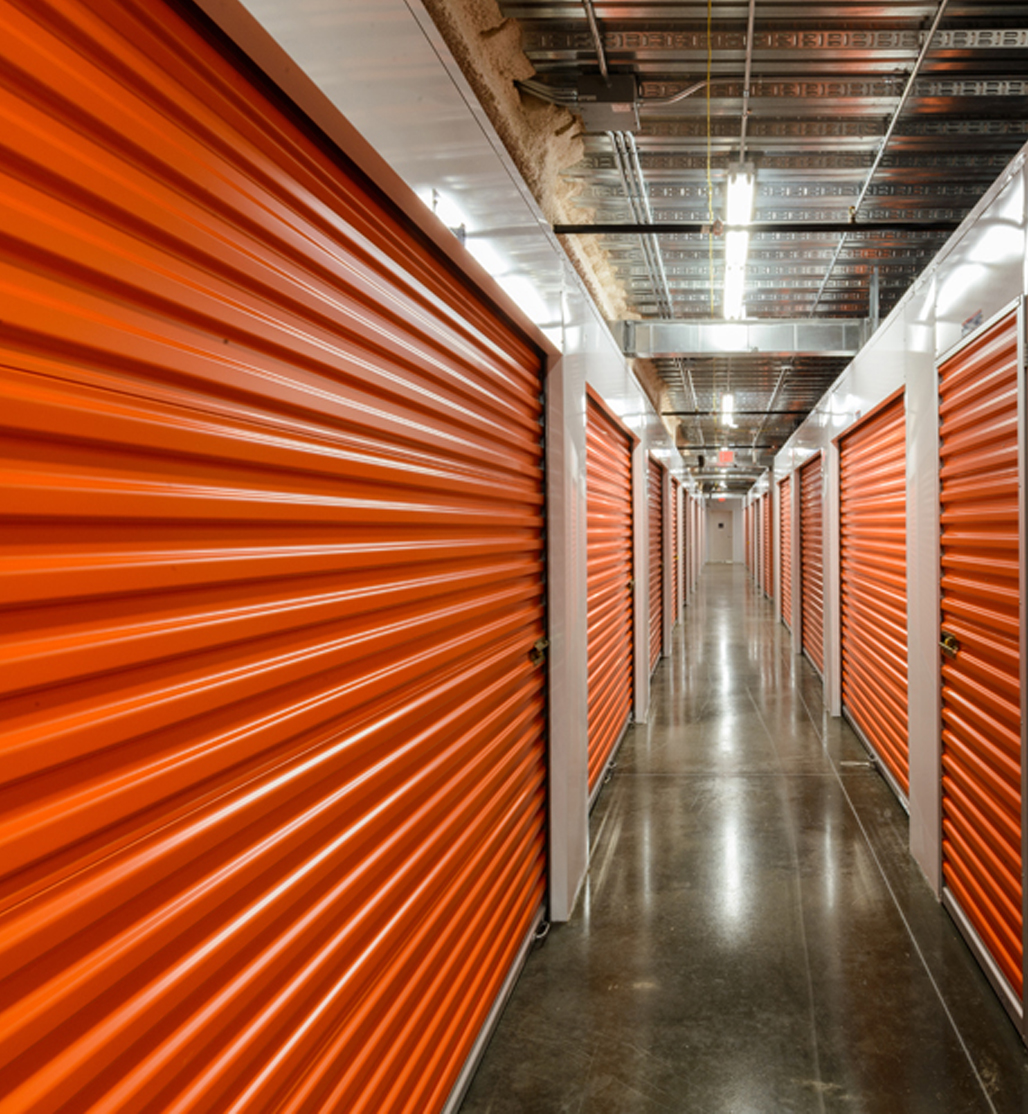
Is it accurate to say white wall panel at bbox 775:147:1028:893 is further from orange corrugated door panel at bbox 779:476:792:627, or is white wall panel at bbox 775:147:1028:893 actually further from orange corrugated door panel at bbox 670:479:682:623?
orange corrugated door panel at bbox 779:476:792:627

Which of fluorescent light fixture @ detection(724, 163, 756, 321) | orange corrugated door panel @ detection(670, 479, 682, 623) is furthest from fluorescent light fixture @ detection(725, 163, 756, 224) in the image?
orange corrugated door panel @ detection(670, 479, 682, 623)

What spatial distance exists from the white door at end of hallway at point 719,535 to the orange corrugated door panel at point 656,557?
26.4m

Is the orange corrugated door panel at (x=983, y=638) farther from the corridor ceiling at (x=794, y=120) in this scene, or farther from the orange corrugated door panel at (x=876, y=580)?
the corridor ceiling at (x=794, y=120)

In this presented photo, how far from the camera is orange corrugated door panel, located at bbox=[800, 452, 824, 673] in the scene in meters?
7.94

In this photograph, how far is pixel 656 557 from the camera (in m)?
9.05

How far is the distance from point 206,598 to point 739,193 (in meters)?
3.49

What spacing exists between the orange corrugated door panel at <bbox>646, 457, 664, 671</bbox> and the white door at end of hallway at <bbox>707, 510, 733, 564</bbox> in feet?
86.5

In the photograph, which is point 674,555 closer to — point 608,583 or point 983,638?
point 608,583

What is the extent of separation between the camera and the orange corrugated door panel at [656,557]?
333 inches

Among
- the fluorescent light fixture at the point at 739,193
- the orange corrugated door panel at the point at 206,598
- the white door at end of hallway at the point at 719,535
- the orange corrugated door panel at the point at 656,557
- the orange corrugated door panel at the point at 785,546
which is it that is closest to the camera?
the orange corrugated door panel at the point at 206,598

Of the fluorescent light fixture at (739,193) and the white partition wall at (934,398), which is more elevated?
the fluorescent light fixture at (739,193)

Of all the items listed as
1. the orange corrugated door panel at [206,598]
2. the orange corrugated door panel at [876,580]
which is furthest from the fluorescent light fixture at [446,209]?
the orange corrugated door panel at [876,580]

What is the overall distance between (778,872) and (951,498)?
2.02 meters

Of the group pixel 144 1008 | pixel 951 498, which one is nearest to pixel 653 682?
pixel 951 498
